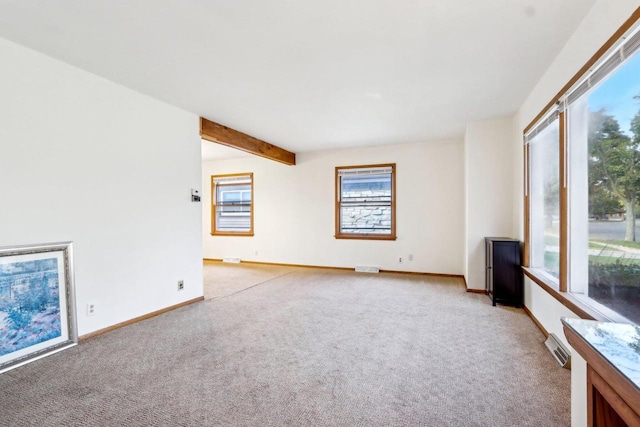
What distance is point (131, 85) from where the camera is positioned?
10.2 feet

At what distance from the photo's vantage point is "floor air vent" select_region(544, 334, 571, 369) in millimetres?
2235

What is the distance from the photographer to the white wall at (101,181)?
2.42m

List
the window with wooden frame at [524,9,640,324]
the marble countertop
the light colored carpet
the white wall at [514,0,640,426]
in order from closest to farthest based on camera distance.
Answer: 1. the marble countertop
2. the white wall at [514,0,640,426]
3. the window with wooden frame at [524,9,640,324]
4. the light colored carpet

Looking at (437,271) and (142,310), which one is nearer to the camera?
(142,310)

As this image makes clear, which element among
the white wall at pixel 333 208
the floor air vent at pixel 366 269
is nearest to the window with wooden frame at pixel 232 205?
the white wall at pixel 333 208

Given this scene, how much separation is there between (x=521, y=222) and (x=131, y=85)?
4.68 meters

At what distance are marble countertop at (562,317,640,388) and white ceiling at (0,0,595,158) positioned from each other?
6.14ft

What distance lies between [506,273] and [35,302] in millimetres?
4759

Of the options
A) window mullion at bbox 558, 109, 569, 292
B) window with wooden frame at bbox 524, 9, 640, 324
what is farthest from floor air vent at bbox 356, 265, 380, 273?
window mullion at bbox 558, 109, 569, 292

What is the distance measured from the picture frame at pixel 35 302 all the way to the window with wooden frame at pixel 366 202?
443 centimetres

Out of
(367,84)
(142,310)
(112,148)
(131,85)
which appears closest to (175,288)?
(142,310)

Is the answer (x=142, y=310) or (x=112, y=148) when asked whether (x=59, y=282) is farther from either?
(x=112, y=148)

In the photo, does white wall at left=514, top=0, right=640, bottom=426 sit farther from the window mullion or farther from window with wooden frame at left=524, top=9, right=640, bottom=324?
the window mullion

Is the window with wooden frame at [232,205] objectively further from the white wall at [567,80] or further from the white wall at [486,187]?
the white wall at [567,80]
